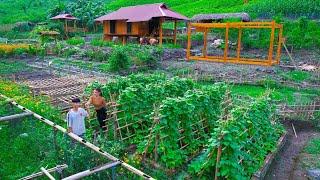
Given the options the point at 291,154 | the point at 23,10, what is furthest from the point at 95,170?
the point at 23,10

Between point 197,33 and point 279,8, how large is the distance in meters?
10.2

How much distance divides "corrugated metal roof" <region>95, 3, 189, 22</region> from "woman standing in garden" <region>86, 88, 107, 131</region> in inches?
755

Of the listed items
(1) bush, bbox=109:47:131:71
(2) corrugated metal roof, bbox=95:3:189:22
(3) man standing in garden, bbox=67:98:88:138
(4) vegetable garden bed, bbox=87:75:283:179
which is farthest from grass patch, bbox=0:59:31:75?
(3) man standing in garden, bbox=67:98:88:138

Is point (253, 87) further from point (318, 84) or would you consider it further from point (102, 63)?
point (102, 63)

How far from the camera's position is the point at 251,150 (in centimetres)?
753

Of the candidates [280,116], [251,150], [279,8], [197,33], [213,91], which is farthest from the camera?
[279,8]

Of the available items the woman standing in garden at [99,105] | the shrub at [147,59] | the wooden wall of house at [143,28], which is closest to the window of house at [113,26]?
the wooden wall of house at [143,28]

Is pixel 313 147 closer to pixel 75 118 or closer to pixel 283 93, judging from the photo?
pixel 283 93

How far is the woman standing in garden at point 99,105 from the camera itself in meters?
8.34

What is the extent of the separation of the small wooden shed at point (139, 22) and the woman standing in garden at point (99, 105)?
782 inches

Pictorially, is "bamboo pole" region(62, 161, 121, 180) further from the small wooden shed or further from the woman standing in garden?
the small wooden shed

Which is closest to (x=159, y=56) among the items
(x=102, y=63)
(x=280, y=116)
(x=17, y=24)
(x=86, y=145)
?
(x=102, y=63)

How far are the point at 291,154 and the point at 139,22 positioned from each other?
2306cm

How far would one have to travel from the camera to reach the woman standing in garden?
27.4 ft
